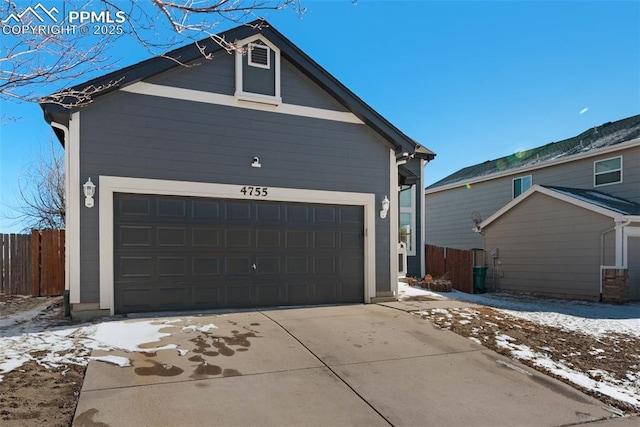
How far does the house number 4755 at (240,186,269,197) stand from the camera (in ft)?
26.2

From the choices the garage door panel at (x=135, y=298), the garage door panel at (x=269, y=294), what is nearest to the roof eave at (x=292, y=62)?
the garage door panel at (x=135, y=298)

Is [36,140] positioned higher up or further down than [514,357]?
higher up

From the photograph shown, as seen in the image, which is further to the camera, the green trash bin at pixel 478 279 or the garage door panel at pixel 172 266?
the green trash bin at pixel 478 279

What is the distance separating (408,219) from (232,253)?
8.25 metres

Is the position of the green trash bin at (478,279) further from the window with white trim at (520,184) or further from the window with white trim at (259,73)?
the window with white trim at (259,73)

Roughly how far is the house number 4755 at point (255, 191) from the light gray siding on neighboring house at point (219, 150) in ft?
0.40

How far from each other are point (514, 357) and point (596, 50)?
9.13 meters

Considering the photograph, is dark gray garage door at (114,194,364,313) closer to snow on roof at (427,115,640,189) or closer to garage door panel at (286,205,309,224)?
garage door panel at (286,205,309,224)

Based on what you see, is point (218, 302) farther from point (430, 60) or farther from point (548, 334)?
point (430, 60)

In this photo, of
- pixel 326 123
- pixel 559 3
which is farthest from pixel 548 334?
pixel 559 3

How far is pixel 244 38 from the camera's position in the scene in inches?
320

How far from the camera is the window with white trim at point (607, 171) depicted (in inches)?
543

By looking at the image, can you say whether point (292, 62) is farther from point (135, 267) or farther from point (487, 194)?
point (487, 194)

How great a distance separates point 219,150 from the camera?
25.8ft
